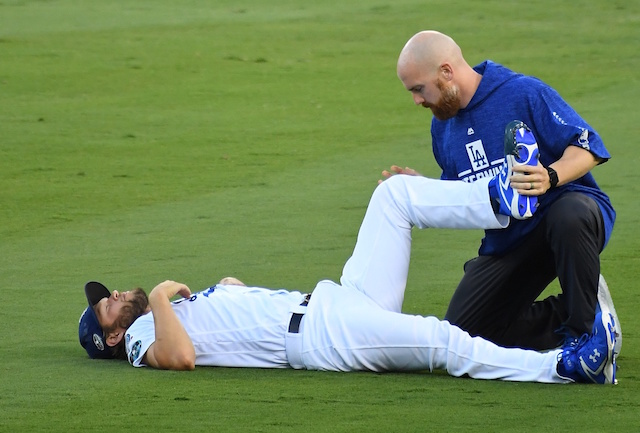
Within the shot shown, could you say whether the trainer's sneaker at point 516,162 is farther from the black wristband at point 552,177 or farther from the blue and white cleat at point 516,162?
the black wristband at point 552,177

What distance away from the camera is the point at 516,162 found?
456 centimetres

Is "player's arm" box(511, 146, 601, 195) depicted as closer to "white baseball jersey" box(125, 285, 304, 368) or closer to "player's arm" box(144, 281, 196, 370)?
"white baseball jersey" box(125, 285, 304, 368)

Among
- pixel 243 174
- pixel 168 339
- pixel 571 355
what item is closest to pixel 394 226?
pixel 571 355

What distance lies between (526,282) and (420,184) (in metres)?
0.86

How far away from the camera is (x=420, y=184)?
4816 mm

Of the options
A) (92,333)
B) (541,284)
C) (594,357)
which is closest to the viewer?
(594,357)

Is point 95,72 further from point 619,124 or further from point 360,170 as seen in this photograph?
point 619,124

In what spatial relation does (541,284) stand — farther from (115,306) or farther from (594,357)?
(115,306)

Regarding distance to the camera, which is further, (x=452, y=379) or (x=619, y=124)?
(x=619, y=124)

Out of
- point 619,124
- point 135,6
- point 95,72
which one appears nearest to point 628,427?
point 619,124

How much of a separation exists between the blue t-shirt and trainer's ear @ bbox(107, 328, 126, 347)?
1.57 meters

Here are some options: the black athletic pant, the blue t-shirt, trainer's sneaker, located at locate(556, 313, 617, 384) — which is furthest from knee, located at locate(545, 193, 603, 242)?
trainer's sneaker, located at locate(556, 313, 617, 384)

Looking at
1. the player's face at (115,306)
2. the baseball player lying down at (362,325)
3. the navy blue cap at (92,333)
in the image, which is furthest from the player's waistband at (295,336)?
the navy blue cap at (92,333)

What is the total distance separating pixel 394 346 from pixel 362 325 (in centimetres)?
15
